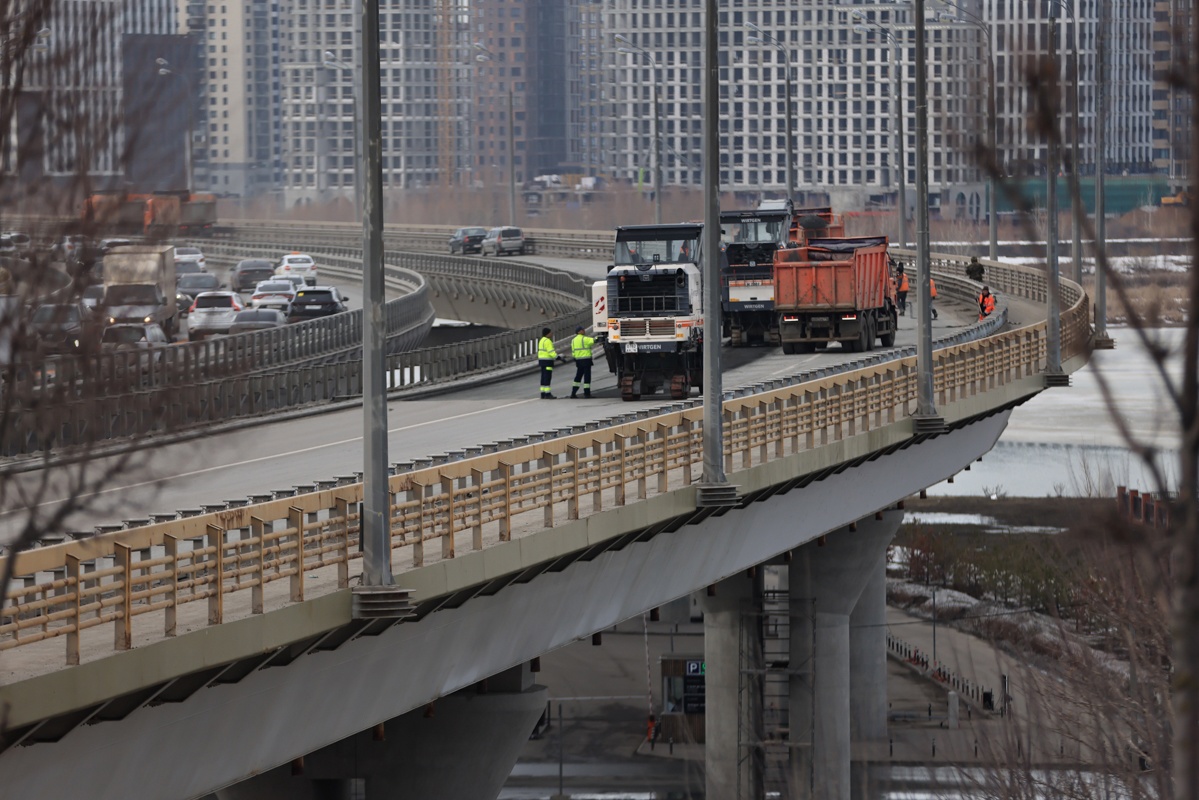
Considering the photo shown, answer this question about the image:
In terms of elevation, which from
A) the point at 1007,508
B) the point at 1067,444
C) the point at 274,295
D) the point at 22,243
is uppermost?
the point at 22,243

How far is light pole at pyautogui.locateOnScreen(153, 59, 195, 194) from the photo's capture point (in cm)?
1277

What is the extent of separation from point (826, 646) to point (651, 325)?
11.1 m

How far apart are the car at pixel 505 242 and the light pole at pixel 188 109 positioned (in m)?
86.0

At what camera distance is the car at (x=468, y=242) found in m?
106

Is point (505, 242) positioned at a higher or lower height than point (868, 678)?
higher

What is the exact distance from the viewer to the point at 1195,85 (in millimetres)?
6211

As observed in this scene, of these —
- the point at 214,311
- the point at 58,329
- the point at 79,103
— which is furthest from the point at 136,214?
the point at 214,311

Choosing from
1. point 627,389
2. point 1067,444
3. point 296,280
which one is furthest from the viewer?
point 1067,444

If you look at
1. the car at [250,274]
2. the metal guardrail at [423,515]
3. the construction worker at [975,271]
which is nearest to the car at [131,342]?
the metal guardrail at [423,515]

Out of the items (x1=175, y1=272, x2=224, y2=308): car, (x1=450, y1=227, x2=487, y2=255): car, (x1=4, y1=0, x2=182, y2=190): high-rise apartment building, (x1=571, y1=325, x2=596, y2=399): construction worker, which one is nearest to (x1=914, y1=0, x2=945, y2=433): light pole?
(x1=571, y1=325, x2=596, y2=399): construction worker

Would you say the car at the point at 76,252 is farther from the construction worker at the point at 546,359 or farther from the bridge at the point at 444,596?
the construction worker at the point at 546,359

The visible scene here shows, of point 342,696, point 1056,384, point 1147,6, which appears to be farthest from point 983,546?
point 1147,6

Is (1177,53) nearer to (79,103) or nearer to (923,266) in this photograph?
(79,103)

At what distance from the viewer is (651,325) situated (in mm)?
39906
